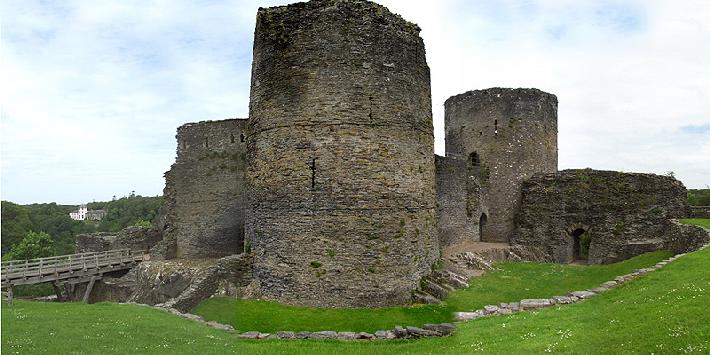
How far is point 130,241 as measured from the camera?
3231 cm

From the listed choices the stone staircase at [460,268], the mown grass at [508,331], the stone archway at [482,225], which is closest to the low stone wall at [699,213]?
the stone staircase at [460,268]

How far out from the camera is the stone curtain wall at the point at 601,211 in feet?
95.5

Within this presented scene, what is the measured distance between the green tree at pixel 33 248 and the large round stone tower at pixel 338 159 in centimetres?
4778

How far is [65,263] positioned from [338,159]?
18097 mm

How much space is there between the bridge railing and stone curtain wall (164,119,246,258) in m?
4.69

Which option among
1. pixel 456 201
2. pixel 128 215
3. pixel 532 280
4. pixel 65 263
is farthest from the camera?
pixel 128 215

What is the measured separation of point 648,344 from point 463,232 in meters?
20.8

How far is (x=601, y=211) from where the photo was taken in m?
30.5

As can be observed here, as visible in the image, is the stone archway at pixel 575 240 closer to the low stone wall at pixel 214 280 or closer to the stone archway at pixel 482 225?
the stone archway at pixel 482 225

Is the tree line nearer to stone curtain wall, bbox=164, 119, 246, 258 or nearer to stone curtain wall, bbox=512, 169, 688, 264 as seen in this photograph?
stone curtain wall, bbox=164, 119, 246, 258

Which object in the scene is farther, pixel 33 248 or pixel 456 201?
pixel 33 248

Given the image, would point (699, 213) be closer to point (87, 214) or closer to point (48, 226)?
point (48, 226)

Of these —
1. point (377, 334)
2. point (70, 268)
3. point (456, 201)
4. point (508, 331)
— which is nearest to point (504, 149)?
point (456, 201)

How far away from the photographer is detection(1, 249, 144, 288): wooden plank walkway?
2489cm
